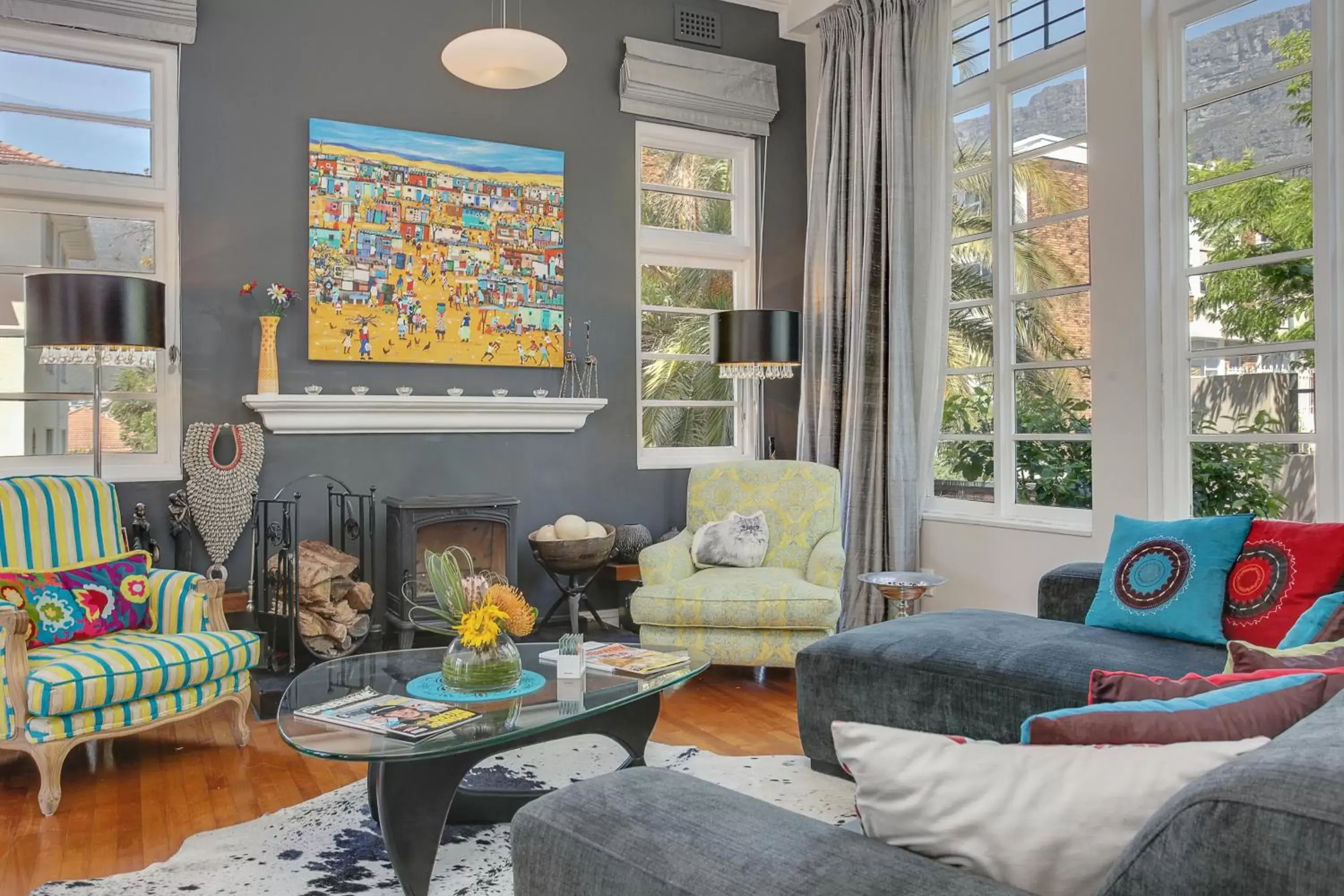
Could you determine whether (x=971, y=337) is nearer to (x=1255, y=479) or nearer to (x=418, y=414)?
(x=1255, y=479)

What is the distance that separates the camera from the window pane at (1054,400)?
4.19 m

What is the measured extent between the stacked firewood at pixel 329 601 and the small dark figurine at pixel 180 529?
435 millimetres

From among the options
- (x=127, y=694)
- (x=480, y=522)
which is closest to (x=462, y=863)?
(x=127, y=694)

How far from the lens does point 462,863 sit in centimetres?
242

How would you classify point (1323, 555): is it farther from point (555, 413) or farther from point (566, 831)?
point (555, 413)

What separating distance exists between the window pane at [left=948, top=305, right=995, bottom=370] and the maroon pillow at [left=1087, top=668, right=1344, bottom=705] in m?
3.38

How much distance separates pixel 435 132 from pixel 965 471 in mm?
2986

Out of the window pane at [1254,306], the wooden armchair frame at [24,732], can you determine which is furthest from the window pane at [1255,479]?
the wooden armchair frame at [24,732]

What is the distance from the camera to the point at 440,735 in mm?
2201

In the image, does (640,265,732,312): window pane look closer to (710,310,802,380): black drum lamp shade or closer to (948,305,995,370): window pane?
(710,310,802,380): black drum lamp shade

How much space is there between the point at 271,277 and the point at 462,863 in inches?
113

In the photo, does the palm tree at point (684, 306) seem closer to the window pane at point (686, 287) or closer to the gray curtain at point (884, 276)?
the window pane at point (686, 287)

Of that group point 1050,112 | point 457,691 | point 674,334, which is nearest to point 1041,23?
point 1050,112

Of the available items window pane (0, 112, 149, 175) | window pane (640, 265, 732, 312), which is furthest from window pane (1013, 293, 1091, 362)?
window pane (0, 112, 149, 175)
